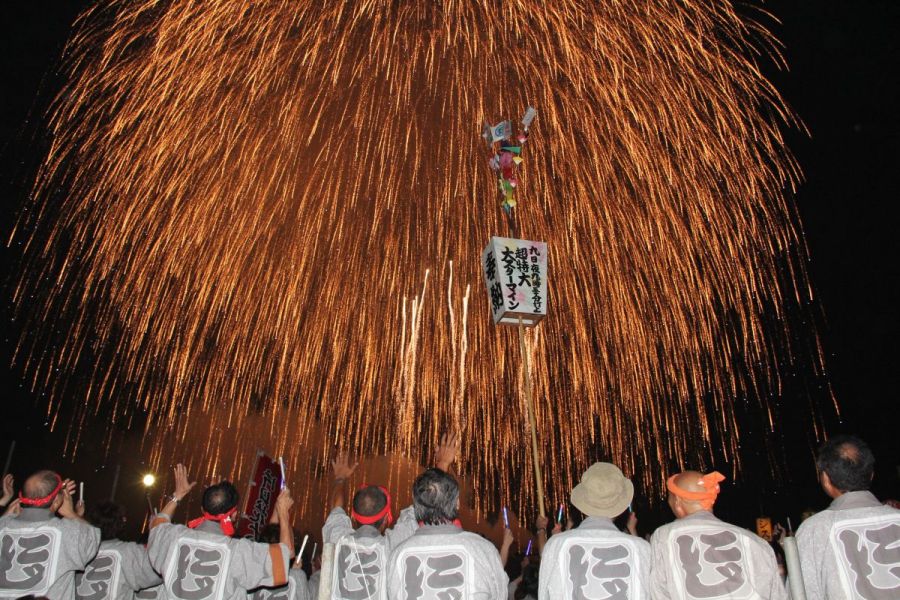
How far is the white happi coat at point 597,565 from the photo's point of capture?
349 cm

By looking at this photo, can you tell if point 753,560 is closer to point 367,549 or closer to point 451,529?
point 451,529

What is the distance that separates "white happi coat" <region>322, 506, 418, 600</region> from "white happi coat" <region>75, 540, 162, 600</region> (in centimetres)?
194

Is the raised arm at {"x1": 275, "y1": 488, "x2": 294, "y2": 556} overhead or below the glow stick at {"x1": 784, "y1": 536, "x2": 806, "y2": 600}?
overhead

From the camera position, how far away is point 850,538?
132 inches

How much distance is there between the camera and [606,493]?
3.75 metres

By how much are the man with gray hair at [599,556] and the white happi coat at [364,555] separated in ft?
Result: 4.00

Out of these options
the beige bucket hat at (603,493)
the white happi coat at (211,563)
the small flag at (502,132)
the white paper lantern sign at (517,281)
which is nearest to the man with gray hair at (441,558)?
the beige bucket hat at (603,493)

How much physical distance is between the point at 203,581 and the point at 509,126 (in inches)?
252

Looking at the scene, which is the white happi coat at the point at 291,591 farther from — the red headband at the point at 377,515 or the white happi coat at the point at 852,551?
the white happi coat at the point at 852,551

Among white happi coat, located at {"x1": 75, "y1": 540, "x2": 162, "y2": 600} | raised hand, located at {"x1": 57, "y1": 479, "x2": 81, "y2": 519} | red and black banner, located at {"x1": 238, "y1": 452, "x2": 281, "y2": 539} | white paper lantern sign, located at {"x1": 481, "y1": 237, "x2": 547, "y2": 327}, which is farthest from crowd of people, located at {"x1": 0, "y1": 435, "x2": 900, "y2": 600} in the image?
white paper lantern sign, located at {"x1": 481, "y1": 237, "x2": 547, "y2": 327}

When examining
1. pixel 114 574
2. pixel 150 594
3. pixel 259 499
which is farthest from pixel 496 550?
pixel 259 499

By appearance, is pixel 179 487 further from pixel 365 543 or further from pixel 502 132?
pixel 502 132

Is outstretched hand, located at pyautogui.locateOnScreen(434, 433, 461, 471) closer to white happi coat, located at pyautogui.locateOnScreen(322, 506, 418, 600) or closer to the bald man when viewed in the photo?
white happi coat, located at pyautogui.locateOnScreen(322, 506, 418, 600)

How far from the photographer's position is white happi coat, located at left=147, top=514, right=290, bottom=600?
421 centimetres
